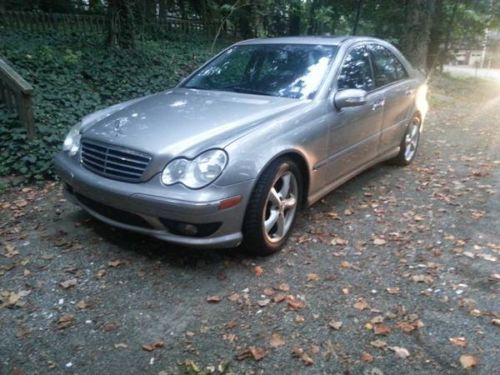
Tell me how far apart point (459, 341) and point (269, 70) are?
286cm

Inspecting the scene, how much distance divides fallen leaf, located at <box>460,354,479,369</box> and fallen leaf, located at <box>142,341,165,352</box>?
67.3 inches

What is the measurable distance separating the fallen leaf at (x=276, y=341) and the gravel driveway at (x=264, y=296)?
0.01 metres

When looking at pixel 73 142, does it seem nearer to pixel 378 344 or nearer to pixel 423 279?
pixel 378 344

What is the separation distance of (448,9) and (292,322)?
1766 centimetres

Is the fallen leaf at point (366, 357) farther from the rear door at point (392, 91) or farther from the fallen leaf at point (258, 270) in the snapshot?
the rear door at point (392, 91)

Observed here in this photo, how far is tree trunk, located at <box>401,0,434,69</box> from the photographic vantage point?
1153 centimetres

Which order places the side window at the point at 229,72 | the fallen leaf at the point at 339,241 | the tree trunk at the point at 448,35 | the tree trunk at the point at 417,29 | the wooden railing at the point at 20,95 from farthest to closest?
the tree trunk at the point at 448,35 → the tree trunk at the point at 417,29 → the wooden railing at the point at 20,95 → the side window at the point at 229,72 → the fallen leaf at the point at 339,241

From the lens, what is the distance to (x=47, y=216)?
14.5ft

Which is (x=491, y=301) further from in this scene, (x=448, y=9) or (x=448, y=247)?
(x=448, y=9)

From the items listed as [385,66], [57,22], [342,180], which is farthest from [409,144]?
[57,22]

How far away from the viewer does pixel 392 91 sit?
5.33 meters

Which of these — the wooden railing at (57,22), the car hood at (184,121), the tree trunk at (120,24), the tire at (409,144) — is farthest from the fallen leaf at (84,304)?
the wooden railing at (57,22)

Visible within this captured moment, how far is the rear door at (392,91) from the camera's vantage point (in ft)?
17.0

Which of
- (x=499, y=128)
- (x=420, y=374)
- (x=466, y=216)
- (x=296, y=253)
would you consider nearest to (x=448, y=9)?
(x=499, y=128)
